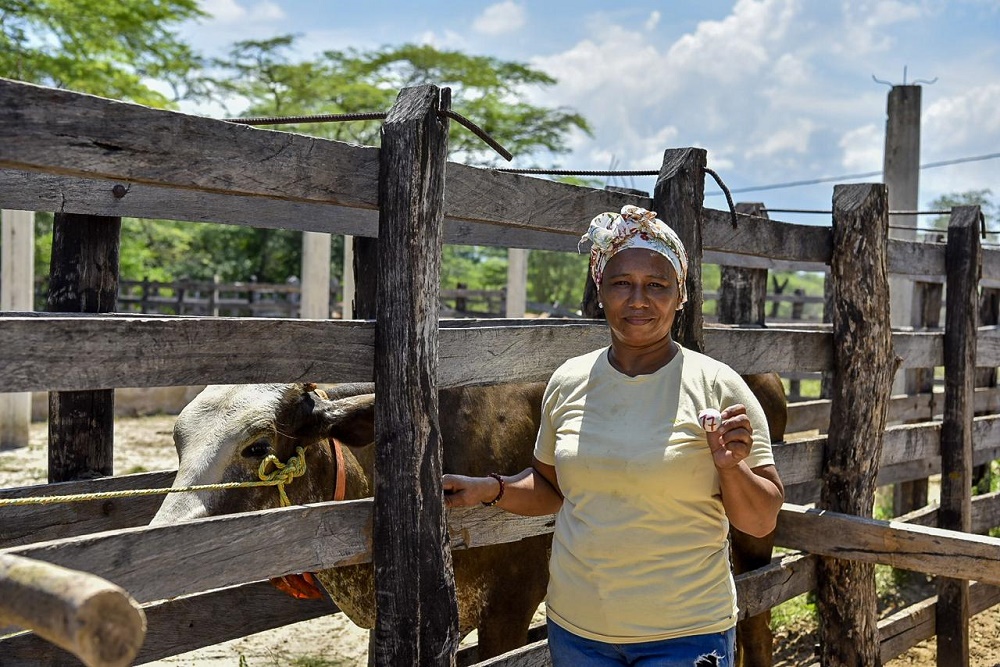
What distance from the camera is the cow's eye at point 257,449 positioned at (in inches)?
130

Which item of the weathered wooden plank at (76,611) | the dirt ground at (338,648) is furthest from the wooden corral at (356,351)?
the dirt ground at (338,648)

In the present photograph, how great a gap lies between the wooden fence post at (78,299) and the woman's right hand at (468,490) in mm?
1435

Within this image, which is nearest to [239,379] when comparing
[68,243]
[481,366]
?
[481,366]

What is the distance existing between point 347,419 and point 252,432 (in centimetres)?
33

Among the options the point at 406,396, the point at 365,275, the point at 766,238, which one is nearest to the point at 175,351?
the point at 406,396

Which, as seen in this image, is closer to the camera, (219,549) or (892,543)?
(219,549)

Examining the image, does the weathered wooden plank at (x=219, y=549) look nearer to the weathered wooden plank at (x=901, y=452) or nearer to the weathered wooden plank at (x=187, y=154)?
the weathered wooden plank at (x=187, y=154)

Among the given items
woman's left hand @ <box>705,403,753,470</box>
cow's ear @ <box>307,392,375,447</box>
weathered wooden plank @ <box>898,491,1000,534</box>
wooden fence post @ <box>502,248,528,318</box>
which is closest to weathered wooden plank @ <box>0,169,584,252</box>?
cow's ear @ <box>307,392,375,447</box>

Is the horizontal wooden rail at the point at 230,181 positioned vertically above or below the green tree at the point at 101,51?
below

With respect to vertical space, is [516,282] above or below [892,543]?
above

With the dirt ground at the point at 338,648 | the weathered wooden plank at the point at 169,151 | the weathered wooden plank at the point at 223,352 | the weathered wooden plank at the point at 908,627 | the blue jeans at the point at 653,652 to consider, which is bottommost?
the dirt ground at the point at 338,648

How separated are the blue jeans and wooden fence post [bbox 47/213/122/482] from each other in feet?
6.39

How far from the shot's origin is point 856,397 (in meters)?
4.36

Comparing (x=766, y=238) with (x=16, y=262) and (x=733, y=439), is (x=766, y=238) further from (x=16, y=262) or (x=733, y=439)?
(x=16, y=262)
